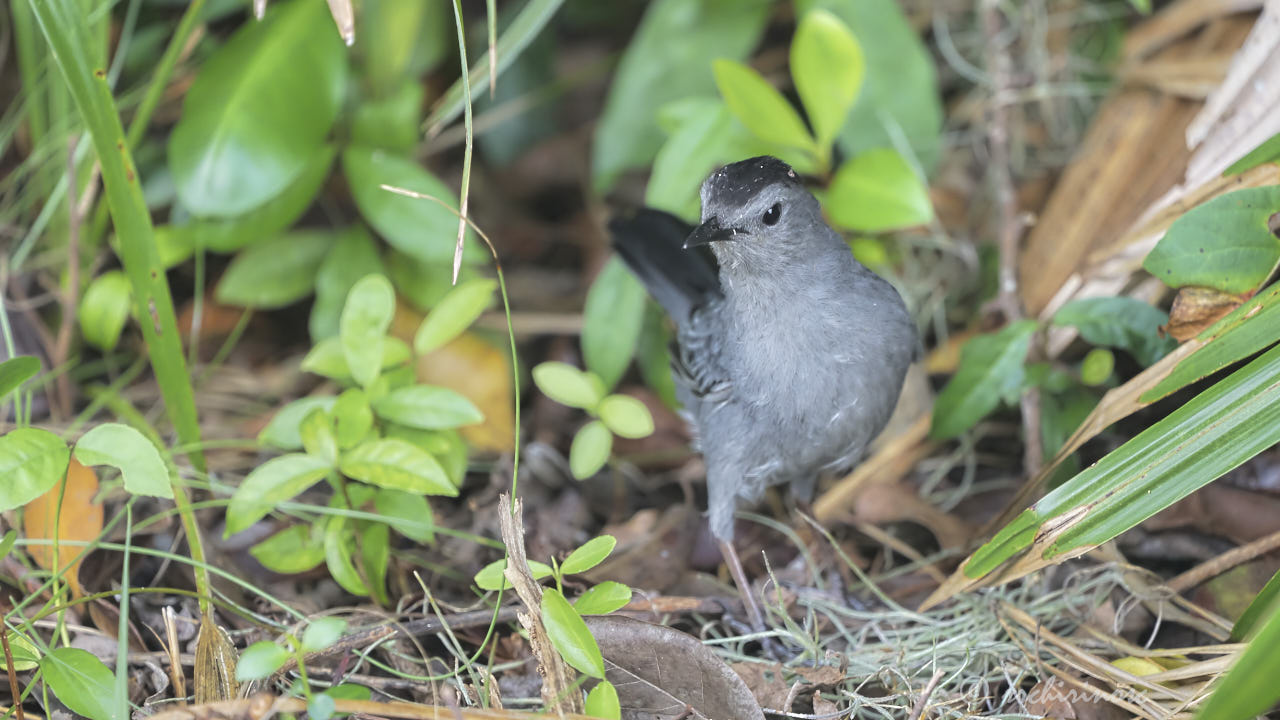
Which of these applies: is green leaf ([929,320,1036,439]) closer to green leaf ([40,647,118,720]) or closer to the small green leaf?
the small green leaf

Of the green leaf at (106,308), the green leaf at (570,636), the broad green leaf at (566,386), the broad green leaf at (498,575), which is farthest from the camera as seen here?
the green leaf at (106,308)

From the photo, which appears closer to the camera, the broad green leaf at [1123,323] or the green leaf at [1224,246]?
the green leaf at [1224,246]

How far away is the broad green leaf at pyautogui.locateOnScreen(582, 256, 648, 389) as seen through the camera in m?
3.59

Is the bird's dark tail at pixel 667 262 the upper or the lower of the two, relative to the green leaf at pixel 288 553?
upper

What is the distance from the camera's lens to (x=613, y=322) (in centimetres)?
363

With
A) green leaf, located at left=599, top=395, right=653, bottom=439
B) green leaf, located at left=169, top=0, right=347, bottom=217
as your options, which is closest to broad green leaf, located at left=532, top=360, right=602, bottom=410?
green leaf, located at left=599, top=395, right=653, bottom=439

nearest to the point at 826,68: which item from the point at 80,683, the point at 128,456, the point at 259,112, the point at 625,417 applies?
the point at 625,417

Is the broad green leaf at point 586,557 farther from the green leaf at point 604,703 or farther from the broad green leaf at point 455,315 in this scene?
the broad green leaf at point 455,315

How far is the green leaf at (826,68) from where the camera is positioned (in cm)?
337

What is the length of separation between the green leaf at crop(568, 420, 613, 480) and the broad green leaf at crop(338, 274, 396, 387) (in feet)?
2.12

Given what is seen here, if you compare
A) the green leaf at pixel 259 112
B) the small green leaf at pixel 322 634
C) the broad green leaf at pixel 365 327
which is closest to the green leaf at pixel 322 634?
the small green leaf at pixel 322 634

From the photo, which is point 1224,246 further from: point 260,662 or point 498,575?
point 260,662

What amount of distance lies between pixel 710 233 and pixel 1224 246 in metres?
1.27

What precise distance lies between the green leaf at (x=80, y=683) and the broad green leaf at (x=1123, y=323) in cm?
270
